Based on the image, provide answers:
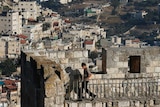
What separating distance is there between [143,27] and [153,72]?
378ft

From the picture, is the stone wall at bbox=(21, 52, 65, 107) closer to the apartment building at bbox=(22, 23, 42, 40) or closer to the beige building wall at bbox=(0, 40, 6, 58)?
the beige building wall at bbox=(0, 40, 6, 58)

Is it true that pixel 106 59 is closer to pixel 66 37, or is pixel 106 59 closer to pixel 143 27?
pixel 66 37

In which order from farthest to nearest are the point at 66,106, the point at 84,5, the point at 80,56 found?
the point at 84,5
the point at 80,56
the point at 66,106

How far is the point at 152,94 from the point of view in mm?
6402

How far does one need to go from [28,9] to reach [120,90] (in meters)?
99.3

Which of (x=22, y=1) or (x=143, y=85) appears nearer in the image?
(x=143, y=85)

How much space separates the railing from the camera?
6.24 meters

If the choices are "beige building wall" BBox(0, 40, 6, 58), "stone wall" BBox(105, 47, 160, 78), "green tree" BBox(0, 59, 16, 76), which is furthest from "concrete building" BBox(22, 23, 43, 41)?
"stone wall" BBox(105, 47, 160, 78)

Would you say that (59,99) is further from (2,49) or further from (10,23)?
(10,23)

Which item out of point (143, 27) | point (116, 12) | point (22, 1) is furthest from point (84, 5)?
point (22, 1)

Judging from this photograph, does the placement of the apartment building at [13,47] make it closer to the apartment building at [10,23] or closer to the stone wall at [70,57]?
the apartment building at [10,23]

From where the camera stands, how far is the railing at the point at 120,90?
6.24 m

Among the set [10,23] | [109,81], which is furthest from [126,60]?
[10,23]

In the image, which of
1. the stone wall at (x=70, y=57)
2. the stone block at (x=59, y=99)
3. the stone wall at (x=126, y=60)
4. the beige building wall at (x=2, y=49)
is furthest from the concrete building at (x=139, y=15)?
the stone block at (x=59, y=99)
